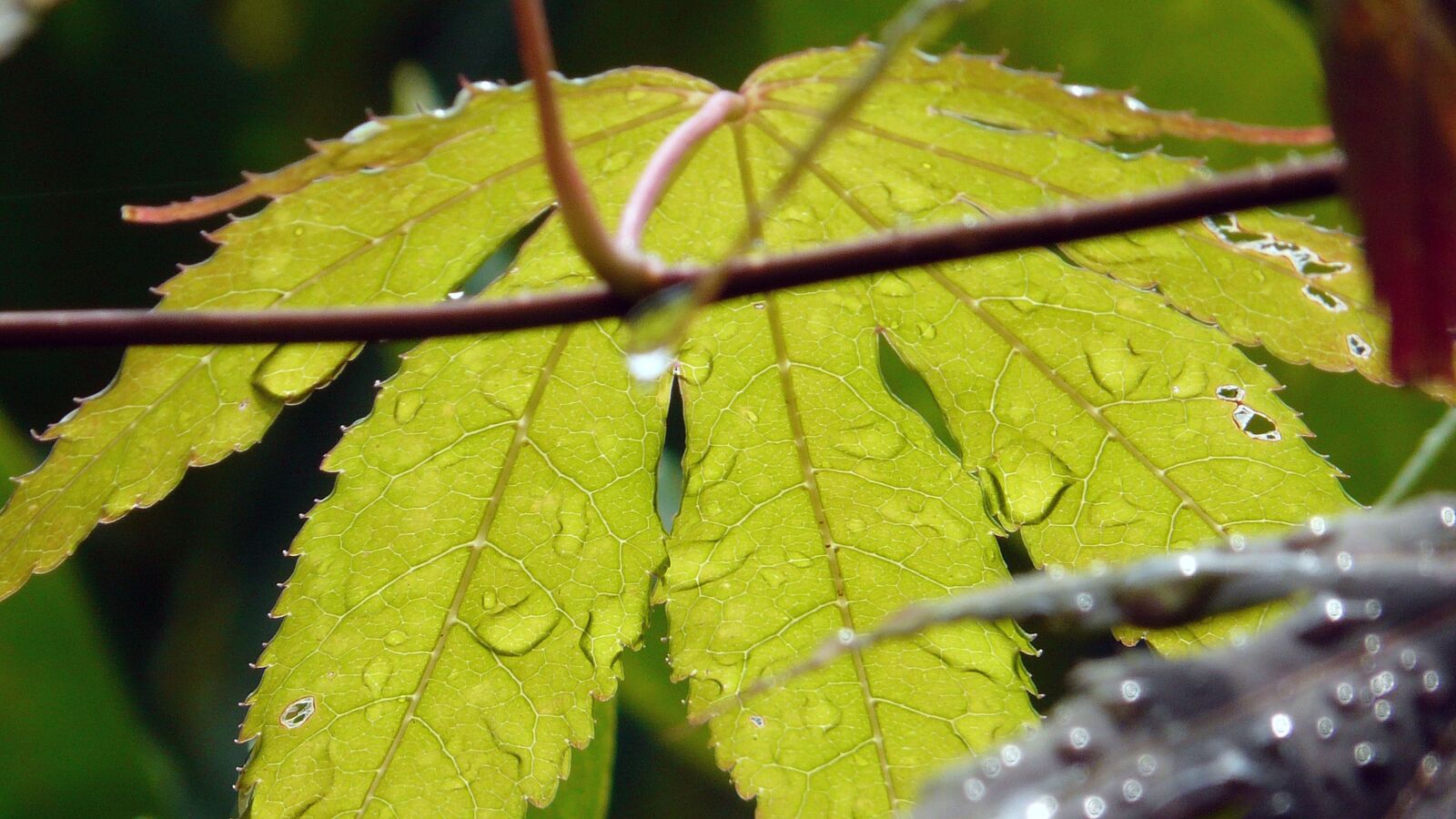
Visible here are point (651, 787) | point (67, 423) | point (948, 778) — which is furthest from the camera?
point (651, 787)

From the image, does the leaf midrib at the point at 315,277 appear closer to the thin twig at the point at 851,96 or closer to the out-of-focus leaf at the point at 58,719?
the thin twig at the point at 851,96

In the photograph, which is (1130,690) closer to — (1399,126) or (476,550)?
(1399,126)

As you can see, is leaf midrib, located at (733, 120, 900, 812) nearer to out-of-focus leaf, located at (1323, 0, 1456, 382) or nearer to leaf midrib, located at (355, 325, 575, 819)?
leaf midrib, located at (355, 325, 575, 819)

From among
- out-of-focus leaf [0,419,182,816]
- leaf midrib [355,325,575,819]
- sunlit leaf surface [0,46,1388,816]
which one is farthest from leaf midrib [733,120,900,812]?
out-of-focus leaf [0,419,182,816]

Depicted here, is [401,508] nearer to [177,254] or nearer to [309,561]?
[309,561]

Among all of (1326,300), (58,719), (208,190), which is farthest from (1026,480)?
(208,190)

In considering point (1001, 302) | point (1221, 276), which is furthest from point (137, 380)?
point (1221, 276)
